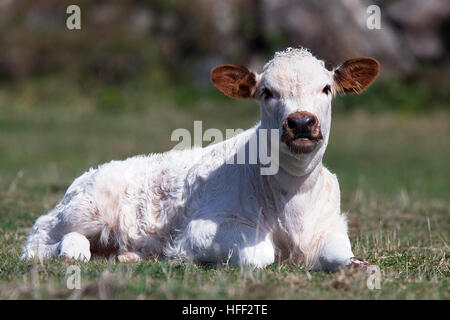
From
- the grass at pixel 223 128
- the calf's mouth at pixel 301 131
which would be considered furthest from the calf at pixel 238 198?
the grass at pixel 223 128

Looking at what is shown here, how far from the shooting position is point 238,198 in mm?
7242

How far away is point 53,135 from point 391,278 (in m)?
19.5

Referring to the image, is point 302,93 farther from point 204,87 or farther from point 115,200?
point 204,87

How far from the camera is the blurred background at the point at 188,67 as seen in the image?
2473 cm

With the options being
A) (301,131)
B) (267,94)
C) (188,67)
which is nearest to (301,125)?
(301,131)

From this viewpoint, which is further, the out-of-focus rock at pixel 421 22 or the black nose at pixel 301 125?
the out-of-focus rock at pixel 421 22

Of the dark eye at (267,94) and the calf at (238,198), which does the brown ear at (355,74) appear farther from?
the dark eye at (267,94)

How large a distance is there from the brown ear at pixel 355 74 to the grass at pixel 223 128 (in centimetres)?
168

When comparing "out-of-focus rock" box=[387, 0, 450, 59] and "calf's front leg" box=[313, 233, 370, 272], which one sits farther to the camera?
"out-of-focus rock" box=[387, 0, 450, 59]

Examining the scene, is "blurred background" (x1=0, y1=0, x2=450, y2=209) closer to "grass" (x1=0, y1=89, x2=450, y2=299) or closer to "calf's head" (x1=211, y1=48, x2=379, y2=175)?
"grass" (x1=0, y1=89, x2=450, y2=299)

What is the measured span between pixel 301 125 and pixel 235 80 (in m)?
1.21

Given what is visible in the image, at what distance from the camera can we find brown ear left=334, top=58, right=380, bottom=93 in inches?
291

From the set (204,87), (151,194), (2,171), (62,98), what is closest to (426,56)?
(204,87)

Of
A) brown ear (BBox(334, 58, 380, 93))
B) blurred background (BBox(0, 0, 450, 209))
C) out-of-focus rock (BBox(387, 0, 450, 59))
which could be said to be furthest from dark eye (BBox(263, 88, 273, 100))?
out-of-focus rock (BBox(387, 0, 450, 59))
